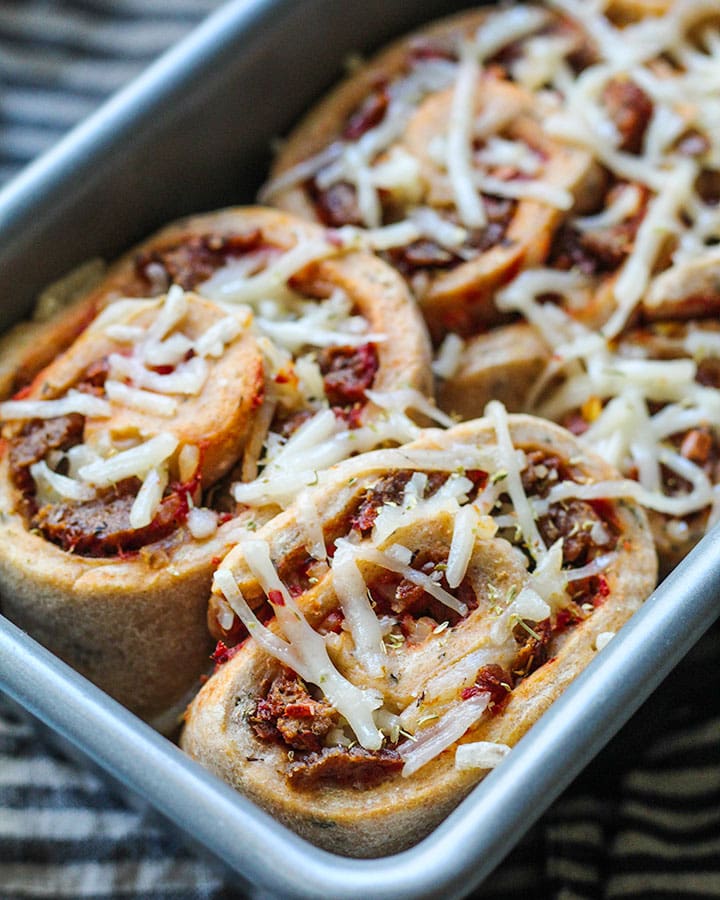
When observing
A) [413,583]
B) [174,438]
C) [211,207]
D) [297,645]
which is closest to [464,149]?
[211,207]

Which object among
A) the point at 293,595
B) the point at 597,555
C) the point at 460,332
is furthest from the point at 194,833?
the point at 460,332

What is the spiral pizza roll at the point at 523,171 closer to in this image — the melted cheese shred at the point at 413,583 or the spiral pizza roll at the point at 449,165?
the spiral pizza roll at the point at 449,165

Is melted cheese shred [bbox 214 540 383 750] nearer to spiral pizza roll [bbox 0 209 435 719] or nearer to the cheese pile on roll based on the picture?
spiral pizza roll [bbox 0 209 435 719]

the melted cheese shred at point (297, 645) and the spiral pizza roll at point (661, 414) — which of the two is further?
the spiral pizza roll at point (661, 414)

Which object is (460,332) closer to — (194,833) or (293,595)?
(293,595)

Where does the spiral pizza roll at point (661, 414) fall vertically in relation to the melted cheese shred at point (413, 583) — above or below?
below

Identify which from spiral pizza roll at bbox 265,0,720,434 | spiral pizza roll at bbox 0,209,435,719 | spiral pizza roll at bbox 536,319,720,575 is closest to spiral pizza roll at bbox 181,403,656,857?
spiral pizza roll at bbox 0,209,435,719

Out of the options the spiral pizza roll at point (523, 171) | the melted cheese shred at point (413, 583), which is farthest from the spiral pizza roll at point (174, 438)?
the spiral pizza roll at point (523, 171)
